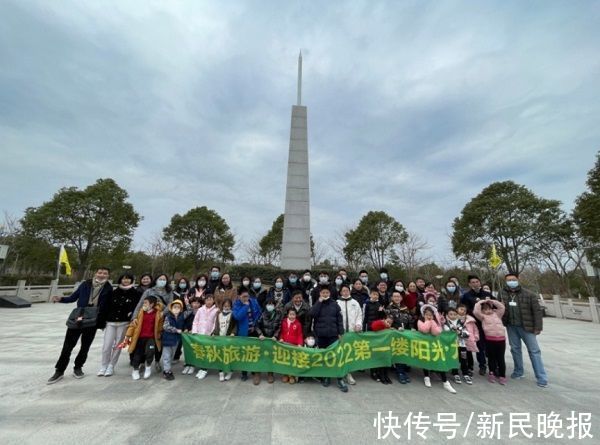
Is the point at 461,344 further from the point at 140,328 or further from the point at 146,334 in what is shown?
the point at 140,328

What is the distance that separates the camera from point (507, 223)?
22219mm

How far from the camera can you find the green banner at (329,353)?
169 inches

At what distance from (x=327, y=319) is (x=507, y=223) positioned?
952 inches

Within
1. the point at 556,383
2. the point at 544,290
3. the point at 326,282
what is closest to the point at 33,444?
the point at 326,282

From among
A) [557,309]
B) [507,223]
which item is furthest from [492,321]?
[507,223]

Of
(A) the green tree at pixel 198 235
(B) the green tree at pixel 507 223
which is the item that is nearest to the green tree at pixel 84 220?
(A) the green tree at pixel 198 235

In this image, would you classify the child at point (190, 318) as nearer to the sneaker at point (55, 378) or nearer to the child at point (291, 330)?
the child at point (291, 330)

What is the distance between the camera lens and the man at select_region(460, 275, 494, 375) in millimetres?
5003

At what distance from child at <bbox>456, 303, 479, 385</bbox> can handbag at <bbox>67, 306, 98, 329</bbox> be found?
6252mm

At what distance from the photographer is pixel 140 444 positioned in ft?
8.71

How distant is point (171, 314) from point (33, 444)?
2.19 m

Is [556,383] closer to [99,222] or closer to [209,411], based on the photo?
[209,411]

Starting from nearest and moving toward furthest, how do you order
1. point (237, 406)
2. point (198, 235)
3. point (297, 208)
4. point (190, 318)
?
point (237, 406) < point (190, 318) < point (297, 208) < point (198, 235)

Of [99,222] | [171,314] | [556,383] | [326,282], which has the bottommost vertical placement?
[556,383]
